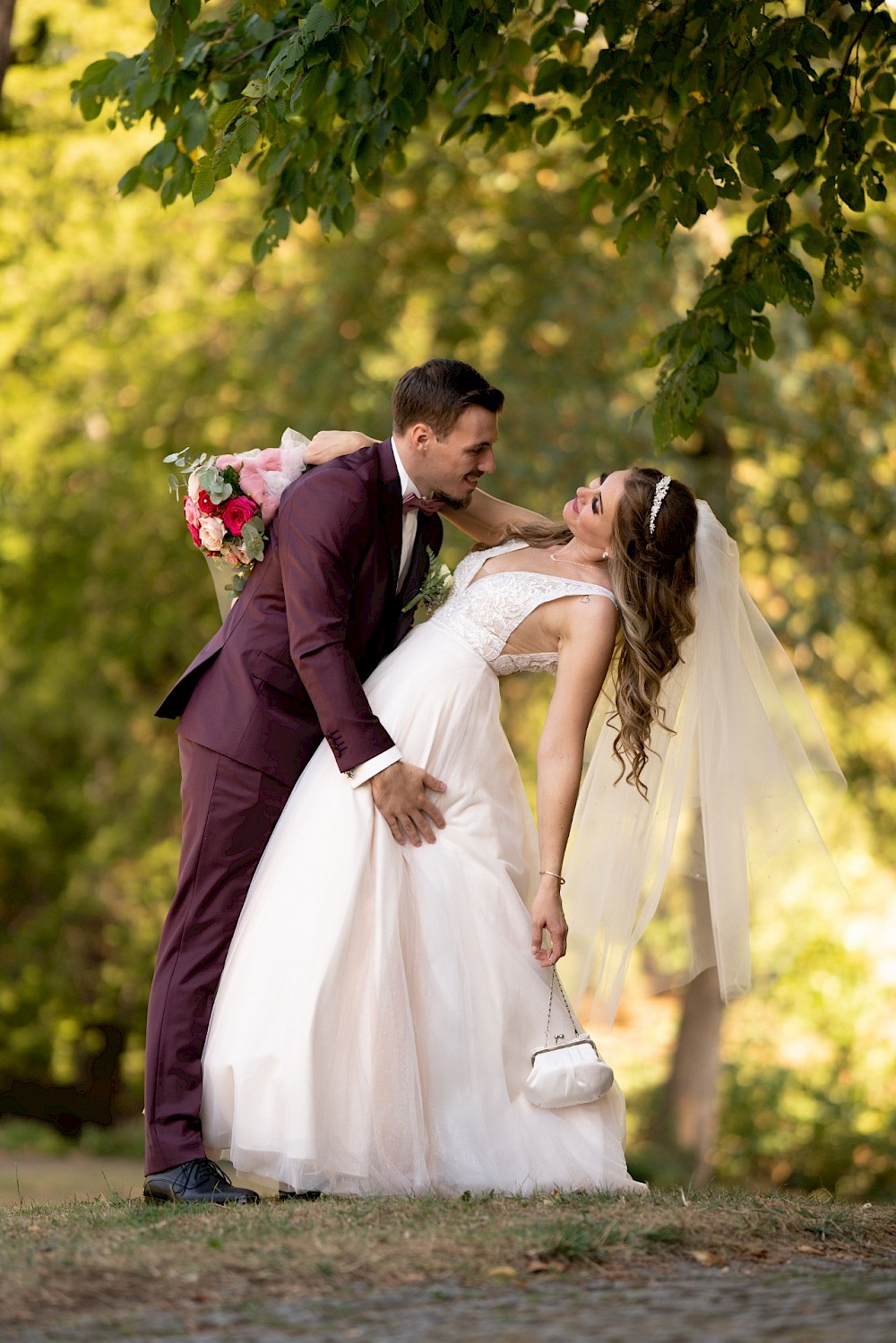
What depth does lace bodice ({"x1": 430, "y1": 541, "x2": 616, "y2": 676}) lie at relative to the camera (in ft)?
14.3

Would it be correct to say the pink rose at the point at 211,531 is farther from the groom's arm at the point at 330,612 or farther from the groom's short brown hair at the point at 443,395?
the groom's short brown hair at the point at 443,395

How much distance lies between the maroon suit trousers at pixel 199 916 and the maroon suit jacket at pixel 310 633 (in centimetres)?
11

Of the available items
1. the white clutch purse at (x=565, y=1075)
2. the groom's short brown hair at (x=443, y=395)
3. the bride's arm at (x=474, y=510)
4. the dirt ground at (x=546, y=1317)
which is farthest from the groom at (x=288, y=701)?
the dirt ground at (x=546, y=1317)

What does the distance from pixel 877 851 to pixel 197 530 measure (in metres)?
6.82

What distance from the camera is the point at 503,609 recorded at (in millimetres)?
4371

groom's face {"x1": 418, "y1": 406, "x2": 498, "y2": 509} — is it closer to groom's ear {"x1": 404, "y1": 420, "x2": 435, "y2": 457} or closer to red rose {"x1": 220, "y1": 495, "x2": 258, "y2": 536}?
groom's ear {"x1": 404, "y1": 420, "x2": 435, "y2": 457}

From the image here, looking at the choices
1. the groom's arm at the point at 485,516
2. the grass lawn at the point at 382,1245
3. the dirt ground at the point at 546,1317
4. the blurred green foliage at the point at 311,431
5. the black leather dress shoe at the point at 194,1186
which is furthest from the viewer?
the blurred green foliage at the point at 311,431

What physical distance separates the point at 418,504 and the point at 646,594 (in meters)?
0.74

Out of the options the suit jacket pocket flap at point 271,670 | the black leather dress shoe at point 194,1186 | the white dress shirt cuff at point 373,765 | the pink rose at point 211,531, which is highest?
the pink rose at point 211,531

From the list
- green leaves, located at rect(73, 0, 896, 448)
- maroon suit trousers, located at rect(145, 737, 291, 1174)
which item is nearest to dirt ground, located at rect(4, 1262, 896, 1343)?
maroon suit trousers, located at rect(145, 737, 291, 1174)

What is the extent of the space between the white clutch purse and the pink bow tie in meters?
1.61

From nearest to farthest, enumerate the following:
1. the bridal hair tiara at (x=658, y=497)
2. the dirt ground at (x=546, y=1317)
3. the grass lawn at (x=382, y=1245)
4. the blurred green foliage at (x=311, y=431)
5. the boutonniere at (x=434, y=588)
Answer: the dirt ground at (x=546, y=1317)
the grass lawn at (x=382, y=1245)
the bridal hair tiara at (x=658, y=497)
the boutonniere at (x=434, y=588)
the blurred green foliage at (x=311, y=431)

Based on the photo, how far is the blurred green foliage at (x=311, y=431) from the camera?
927 cm

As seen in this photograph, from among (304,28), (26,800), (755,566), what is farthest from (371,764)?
(26,800)
